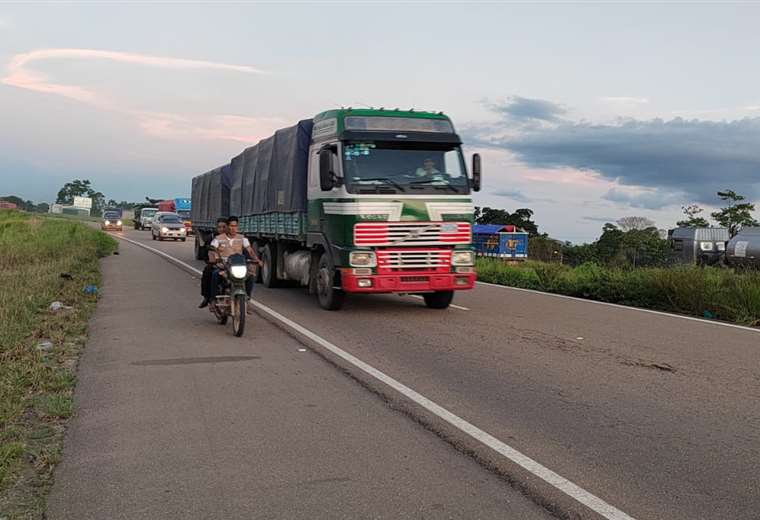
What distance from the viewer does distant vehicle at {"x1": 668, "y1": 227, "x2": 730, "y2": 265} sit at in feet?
124

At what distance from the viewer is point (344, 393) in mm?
6969

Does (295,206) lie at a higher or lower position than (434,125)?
lower

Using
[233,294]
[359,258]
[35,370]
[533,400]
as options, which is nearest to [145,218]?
[359,258]

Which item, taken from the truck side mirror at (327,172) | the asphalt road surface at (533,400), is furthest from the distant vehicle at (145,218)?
the asphalt road surface at (533,400)

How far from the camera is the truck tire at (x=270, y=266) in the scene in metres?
17.2

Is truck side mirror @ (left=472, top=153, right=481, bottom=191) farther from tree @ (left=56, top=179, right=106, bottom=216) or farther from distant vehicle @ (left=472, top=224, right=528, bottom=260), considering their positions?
tree @ (left=56, top=179, right=106, bottom=216)

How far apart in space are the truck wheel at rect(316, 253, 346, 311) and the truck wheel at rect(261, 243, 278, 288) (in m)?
3.93

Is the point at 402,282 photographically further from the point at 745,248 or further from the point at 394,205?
the point at 745,248

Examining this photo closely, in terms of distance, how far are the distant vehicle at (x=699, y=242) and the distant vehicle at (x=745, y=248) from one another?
5405 mm

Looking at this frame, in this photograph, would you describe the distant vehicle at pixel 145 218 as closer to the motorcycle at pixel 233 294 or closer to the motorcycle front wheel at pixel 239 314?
the motorcycle at pixel 233 294

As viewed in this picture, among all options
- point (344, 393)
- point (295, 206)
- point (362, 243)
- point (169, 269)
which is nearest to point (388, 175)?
point (362, 243)

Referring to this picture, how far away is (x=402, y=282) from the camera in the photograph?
1206cm

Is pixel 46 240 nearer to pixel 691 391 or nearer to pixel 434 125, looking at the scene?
pixel 434 125

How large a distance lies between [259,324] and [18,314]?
11.5 feet
